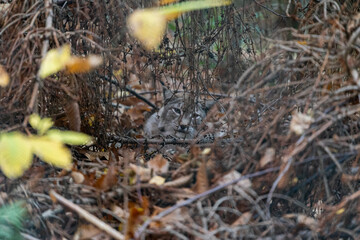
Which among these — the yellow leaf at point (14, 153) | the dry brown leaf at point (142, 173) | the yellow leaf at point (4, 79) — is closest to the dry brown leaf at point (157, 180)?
the dry brown leaf at point (142, 173)

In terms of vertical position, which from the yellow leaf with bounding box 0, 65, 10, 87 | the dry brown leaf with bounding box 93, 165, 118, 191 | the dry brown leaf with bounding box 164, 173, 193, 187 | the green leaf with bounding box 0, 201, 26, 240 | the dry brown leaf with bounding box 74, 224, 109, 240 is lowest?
the dry brown leaf with bounding box 74, 224, 109, 240

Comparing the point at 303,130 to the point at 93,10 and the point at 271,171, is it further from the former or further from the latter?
the point at 93,10

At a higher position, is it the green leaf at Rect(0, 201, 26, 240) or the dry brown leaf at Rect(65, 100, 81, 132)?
the dry brown leaf at Rect(65, 100, 81, 132)

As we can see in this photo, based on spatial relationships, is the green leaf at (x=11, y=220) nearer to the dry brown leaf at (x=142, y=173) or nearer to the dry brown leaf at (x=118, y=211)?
the dry brown leaf at (x=118, y=211)

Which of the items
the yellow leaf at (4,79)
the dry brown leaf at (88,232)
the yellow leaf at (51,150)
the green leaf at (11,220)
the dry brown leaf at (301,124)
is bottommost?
the dry brown leaf at (88,232)

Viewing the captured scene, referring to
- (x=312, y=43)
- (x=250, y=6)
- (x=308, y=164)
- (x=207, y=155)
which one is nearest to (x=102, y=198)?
(x=207, y=155)

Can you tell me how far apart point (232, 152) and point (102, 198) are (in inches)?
25.0

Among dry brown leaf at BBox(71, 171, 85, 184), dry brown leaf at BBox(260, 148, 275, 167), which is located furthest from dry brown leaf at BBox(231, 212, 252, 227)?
dry brown leaf at BBox(71, 171, 85, 184)

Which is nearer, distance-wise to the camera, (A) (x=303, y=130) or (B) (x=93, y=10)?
(A) (x=303, y=130)

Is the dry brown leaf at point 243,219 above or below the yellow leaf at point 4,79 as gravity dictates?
below

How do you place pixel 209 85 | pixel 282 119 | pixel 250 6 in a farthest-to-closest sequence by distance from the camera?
1. pixel 209 85
2. pixel 250 6
3. pixel 282 119

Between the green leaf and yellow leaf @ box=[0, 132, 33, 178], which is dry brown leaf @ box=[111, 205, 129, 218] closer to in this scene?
the green leaf

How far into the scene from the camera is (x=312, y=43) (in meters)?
2.04

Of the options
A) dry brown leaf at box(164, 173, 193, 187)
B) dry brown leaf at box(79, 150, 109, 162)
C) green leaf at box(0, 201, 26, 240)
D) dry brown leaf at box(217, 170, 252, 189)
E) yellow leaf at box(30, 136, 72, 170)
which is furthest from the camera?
dry brown leaf at box(79, 150, 109, 162)
